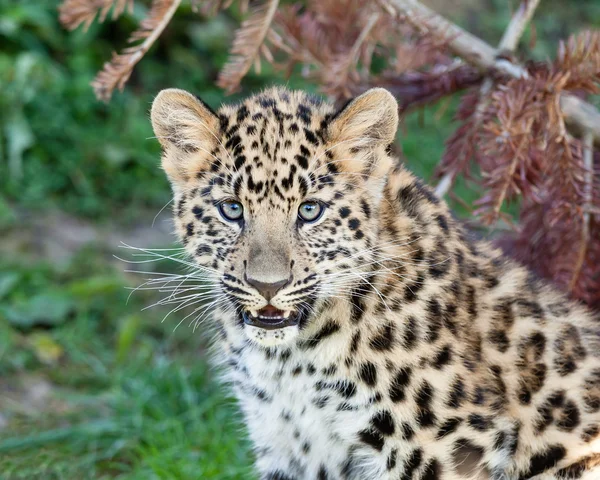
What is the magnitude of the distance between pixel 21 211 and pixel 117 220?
1.05 meters

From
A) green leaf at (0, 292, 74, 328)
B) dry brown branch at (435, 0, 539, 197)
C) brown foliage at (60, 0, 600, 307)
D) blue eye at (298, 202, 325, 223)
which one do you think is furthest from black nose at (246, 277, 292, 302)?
green leaf at (0, 292, 74, 328)

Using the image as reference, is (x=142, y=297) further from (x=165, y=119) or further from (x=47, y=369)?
(x=165, y=119)

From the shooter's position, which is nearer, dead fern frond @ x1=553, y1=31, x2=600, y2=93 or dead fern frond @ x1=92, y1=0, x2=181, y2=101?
dead fern frond @ x1=553, y1=31, x2=600, y2=93

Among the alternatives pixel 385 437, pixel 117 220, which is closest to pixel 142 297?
pixel 117 220

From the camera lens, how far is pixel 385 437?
14.7 ft

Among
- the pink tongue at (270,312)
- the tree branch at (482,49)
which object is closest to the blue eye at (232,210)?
the pink tongue at (270,312)

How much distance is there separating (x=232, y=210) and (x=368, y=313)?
894 millimetres

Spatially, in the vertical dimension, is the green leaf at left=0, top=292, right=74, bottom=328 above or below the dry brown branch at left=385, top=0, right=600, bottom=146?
below

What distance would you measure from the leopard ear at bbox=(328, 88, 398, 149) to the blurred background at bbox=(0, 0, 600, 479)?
225 centimetres

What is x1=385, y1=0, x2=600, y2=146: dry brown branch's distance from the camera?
6117mm

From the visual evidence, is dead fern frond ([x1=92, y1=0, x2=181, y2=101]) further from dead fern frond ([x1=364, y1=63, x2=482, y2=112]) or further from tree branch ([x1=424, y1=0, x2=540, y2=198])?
tree branch ([x1=424, y1=0, x2=540, y2=198])

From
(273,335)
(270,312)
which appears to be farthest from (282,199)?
(273,335)

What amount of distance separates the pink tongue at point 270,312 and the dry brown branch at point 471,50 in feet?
8.86

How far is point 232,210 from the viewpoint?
15.0ft
